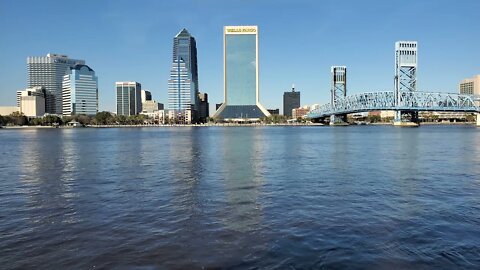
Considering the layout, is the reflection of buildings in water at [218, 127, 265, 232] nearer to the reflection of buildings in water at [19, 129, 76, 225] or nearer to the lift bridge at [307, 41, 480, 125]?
the reflection of buildings in water at [19, 129, 76, 225]

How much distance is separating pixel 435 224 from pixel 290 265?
6.94 meters

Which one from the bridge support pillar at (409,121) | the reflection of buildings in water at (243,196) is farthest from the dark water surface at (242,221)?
the bridge support pillar at (409,121)

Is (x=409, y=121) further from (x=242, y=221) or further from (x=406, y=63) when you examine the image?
(x=242, y=221)

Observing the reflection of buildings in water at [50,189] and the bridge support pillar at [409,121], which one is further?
the bridge support pillar at [409,121]

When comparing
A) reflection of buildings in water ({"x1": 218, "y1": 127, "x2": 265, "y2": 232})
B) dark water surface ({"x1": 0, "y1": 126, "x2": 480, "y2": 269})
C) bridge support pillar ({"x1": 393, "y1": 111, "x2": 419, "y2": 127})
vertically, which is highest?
bridge support pillar ({"x1": 393, "y1": 111, "x2": 419, "y2": 127})

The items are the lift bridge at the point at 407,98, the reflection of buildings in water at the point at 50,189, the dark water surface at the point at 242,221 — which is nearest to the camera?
the dark water surface at the point at 242,221

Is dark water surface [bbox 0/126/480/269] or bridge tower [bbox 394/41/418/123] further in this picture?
bridge tower [bbox 394/41/418/123]

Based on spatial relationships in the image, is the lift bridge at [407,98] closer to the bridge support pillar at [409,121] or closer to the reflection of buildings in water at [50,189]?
the bridge support pillar at [409,121]

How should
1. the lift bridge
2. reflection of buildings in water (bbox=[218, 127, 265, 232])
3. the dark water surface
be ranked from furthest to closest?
1. the lift bridge
2. reflection of buildings in water (bbox=[218, 127, 265, 232])
3. the dark water surface

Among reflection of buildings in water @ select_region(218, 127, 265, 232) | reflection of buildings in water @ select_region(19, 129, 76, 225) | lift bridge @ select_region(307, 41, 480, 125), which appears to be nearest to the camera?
reflection of buildings in water @ select_region(218, 127, 265, 232)

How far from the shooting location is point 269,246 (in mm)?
11953

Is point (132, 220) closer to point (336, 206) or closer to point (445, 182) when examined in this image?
point (336, 206)

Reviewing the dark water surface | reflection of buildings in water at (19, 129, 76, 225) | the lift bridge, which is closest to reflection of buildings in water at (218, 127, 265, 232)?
the dark water surface

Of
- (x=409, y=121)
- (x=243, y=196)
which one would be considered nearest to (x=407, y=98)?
(x=409, y=121)
